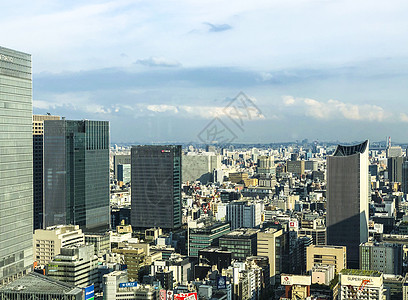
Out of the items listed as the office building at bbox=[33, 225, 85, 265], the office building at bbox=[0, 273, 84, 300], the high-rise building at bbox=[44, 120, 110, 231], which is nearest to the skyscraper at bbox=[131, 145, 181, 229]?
the high-rise building at bbox=[44, 120, 110, 231]

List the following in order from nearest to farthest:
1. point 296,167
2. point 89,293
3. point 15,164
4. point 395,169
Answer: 1. point 15,164
2. point 89,293
3. point 395,169
4. point 296,167

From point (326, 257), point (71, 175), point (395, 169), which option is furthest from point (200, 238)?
point (395, 169)

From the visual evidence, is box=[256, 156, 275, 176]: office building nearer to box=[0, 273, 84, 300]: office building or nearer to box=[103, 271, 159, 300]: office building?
box=[103, 271, 159, 300]: office building

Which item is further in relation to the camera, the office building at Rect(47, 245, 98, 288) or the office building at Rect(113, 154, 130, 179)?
the office building at Rect(113, 154, 130, 179)

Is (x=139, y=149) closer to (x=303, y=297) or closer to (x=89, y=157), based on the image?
(x=89, y=157)

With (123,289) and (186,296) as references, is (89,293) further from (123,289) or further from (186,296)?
(186,296)

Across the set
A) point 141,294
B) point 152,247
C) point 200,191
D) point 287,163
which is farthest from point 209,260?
point 287,163

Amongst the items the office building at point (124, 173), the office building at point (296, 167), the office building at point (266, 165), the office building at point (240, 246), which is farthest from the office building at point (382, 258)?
the office building at point (296, 167)

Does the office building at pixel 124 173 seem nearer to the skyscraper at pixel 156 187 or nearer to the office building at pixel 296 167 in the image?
the office building at pixel 296 167
